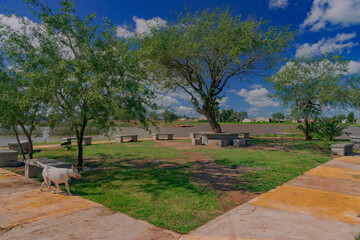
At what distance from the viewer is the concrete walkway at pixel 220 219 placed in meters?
3.60

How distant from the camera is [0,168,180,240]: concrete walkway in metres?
3.59

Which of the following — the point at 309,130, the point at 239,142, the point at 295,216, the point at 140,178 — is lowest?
the point at 295,216

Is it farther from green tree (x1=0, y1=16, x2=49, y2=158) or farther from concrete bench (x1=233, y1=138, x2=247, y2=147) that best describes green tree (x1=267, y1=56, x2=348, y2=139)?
green tree (x1=0, y1=16, x2=49, y2=158)

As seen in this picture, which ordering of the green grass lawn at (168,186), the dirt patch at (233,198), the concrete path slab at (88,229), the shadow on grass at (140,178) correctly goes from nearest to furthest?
1. the concrete path slab at (88,229)
2. the green grass lawn at (168,186)
3. the dirt patch at (233,198)
4. the shadow on grass at (140,178)

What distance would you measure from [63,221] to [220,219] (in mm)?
2724

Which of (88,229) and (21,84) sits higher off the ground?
(21,84)

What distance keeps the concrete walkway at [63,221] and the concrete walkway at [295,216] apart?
935 millimetres

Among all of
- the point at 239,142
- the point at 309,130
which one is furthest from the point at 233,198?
the point at 309,130

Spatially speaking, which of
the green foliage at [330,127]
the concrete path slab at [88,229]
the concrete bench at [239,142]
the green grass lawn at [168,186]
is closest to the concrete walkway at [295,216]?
the green grass lawn at [168,186]

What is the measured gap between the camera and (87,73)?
24.3ft

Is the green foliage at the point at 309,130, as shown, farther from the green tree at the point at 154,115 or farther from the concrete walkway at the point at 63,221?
the concrete walkway at the point at 63,221

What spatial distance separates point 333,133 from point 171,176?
17933 mm

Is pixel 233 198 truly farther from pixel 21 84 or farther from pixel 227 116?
pixel 227 116

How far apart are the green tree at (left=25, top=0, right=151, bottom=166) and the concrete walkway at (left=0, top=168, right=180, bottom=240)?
260 cm
